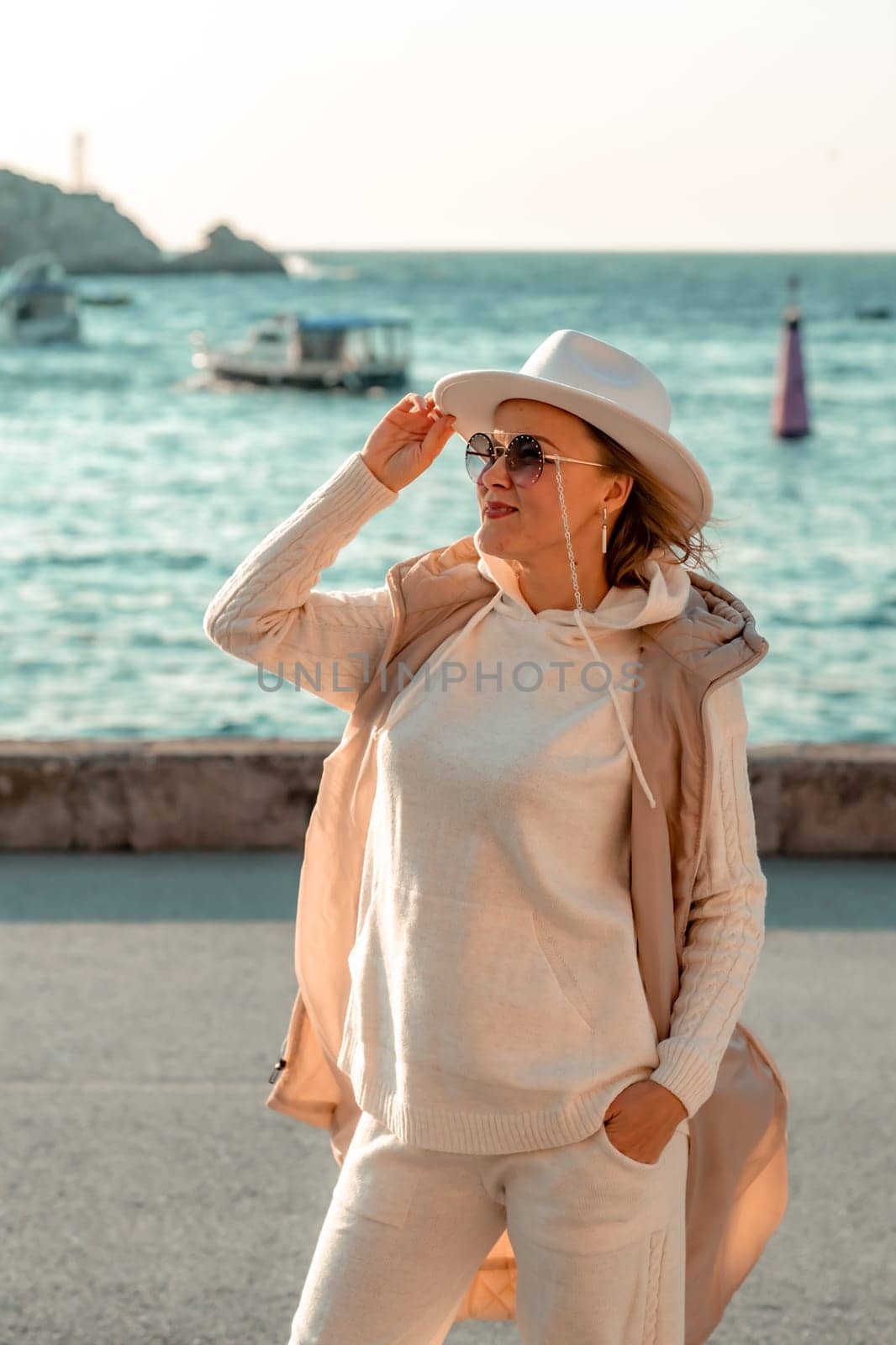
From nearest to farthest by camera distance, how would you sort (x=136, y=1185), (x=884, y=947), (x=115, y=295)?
(x=136, y=1185) < (x=884, y=947) < (x=115, y=295)

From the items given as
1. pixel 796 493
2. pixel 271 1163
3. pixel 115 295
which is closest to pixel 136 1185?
pixel 271 1163

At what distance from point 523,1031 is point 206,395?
2244 inches

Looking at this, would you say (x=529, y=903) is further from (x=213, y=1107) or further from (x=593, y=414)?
(x=213, y=1107)

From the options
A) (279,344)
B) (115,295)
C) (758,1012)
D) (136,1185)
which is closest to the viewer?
(136,1185)

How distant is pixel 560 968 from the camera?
253 centimetres

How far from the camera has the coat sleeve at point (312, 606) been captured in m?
2.79

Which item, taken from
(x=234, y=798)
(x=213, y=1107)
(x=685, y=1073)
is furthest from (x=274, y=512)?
(x=685, y=1073)

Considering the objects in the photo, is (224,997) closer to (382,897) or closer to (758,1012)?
(758,1012)

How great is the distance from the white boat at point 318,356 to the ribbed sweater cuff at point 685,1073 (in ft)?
168

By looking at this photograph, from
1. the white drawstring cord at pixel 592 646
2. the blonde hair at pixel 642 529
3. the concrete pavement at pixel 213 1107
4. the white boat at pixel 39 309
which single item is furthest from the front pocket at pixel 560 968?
the white boat at pixel 39 309

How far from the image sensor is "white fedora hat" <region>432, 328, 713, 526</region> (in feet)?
8.47

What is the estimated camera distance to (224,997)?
204 inches

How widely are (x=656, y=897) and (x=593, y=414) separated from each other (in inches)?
27.1

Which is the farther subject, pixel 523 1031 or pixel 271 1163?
pixel 271 1163
